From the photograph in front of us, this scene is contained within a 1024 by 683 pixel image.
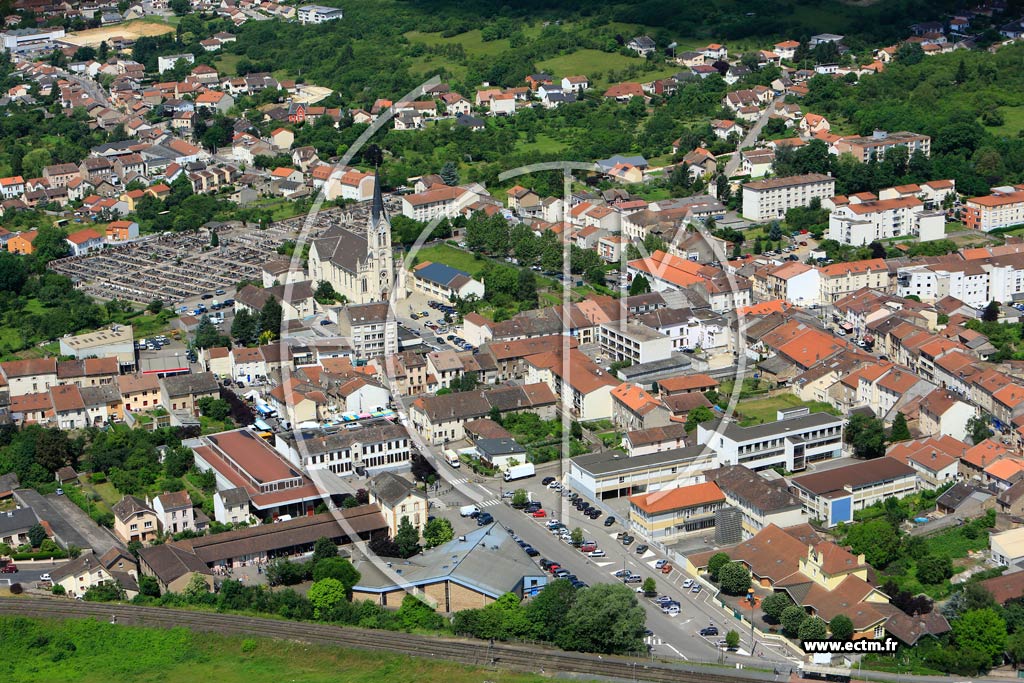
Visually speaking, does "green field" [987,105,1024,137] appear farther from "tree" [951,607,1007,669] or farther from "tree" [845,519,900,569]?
"tree" [951,607,1007,669]

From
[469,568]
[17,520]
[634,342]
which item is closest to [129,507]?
[17,520]

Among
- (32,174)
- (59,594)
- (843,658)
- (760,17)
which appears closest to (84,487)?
(59,594)

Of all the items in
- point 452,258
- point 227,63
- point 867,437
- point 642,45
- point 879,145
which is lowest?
point 452,258

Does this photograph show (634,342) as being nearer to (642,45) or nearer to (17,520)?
(17,520)

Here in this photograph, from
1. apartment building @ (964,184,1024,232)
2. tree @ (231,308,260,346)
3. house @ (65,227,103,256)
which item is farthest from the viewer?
house @ (65,227,103,256)

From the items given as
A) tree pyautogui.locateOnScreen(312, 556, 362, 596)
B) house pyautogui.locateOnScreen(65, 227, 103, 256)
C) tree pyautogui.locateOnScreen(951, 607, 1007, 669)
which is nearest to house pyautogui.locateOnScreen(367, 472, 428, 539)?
tree pyautogui.locateOnScreen(312, 556, 362, 596)

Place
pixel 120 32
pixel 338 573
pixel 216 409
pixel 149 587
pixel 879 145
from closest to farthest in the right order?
pixel 338 573 < pixel 149 587 < pixel 216 409 < pixel 879 145 < pixel 120 32
